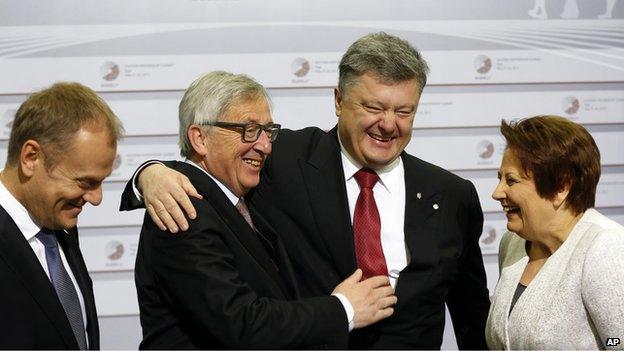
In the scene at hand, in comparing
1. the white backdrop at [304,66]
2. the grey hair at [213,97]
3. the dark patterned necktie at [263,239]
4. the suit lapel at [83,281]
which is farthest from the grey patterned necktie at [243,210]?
the white backdrop at [304,66]

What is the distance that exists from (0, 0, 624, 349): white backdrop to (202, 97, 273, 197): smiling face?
1.49m

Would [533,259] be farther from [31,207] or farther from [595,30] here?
[595,30]

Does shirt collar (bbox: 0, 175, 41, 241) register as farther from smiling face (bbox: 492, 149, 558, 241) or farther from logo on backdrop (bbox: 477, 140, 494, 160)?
logo on backdrop (bbox: 477, 140, 494, 160)

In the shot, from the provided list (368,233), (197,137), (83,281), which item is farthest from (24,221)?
(368,233)

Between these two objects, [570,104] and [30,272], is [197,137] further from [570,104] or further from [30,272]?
[570,104]

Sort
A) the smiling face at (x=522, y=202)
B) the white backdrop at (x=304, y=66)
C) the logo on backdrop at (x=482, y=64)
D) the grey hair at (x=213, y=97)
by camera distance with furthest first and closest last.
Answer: the logo on backdrop at (x=482, y=64) → the white backdrop at (x=304, y=66) → the smiling face at (x=522, y=202) → the grey hair at (x=213, y=97)

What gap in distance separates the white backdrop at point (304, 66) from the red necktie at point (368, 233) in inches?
49.6

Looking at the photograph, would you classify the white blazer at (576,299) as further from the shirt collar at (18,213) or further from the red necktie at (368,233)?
the shirt collar at (18,213)

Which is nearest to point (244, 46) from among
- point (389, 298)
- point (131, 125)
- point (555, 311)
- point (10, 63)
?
point (131, 125)

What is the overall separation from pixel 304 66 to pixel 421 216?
1.43 metres

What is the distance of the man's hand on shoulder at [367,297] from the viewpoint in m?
2.48

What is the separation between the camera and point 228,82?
2.53 metres

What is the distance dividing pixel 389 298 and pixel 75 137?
3.09 feet

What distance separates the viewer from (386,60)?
2807 mm
